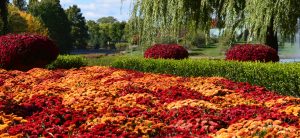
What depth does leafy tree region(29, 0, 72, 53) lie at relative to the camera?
2461 inches

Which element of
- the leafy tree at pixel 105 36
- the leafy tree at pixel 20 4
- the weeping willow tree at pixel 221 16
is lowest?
the leafy tree at pixel 105 36

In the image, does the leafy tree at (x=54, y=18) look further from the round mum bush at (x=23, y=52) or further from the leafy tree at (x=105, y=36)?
the round mum bush at (x=23, y=52)

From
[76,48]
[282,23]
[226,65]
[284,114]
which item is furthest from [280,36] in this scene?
[76,48]

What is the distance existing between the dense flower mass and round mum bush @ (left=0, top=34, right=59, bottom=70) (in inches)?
261

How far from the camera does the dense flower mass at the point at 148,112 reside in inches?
208

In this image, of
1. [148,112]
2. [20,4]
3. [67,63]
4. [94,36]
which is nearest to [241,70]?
[148,112]

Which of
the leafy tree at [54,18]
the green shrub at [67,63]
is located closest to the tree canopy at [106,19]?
the leafy tree at [54,18]

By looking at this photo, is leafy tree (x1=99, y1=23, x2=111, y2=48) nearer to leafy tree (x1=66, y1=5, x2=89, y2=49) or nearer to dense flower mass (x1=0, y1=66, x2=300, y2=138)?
leafy tree (x1=66, y1=5, x2=89, y2=49)

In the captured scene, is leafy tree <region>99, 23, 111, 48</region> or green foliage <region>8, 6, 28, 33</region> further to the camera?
leafy tree <region>99, 23, 111, 48</region>

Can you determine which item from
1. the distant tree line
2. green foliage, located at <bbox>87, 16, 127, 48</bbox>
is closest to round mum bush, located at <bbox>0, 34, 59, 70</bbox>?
the distant tree line

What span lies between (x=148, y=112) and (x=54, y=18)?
58828 mm

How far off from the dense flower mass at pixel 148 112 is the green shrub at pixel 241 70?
1.35 m

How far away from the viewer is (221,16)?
58.3 ft

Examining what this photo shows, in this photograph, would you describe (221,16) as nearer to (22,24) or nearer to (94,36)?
(22,24)
